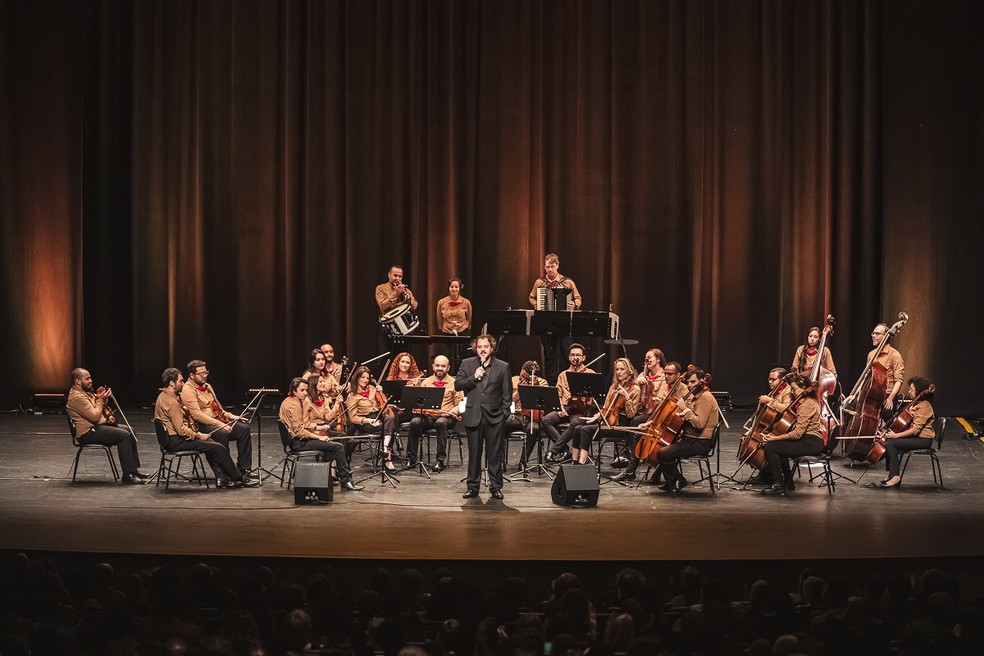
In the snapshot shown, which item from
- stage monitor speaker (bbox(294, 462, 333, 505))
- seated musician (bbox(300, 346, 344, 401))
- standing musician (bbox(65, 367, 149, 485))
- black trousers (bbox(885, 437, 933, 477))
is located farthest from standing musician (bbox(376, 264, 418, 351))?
black trousers (bbox(885, 437, 933, 477))

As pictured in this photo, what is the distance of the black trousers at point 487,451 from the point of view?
9711 mm

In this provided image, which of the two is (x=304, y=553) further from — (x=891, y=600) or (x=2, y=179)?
(x=2, y=179)

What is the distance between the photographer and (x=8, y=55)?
15.2 m

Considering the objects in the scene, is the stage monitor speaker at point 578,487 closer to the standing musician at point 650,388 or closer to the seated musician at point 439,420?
the standing musician at point 650,388

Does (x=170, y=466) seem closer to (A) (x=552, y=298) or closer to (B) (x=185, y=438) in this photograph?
(B) (x=185, y=438)

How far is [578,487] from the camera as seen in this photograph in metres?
9.29

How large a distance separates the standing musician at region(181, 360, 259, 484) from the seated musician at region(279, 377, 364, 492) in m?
0.56

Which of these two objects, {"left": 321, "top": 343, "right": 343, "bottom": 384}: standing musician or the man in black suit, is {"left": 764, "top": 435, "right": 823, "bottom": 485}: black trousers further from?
{"left": 321, "top": 343, "right": 343, "bottom": 384}: standing musician

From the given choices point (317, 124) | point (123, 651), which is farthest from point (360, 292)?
point (123, 651)

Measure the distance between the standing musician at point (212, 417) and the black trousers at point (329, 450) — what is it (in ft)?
2.17

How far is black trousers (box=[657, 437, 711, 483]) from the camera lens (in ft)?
32.4

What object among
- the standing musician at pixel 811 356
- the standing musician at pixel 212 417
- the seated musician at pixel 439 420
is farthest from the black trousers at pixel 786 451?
the standing musician at pixel 212 417

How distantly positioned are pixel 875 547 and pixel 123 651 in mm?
5335

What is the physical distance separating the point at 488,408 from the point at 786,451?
2718 millimetres
